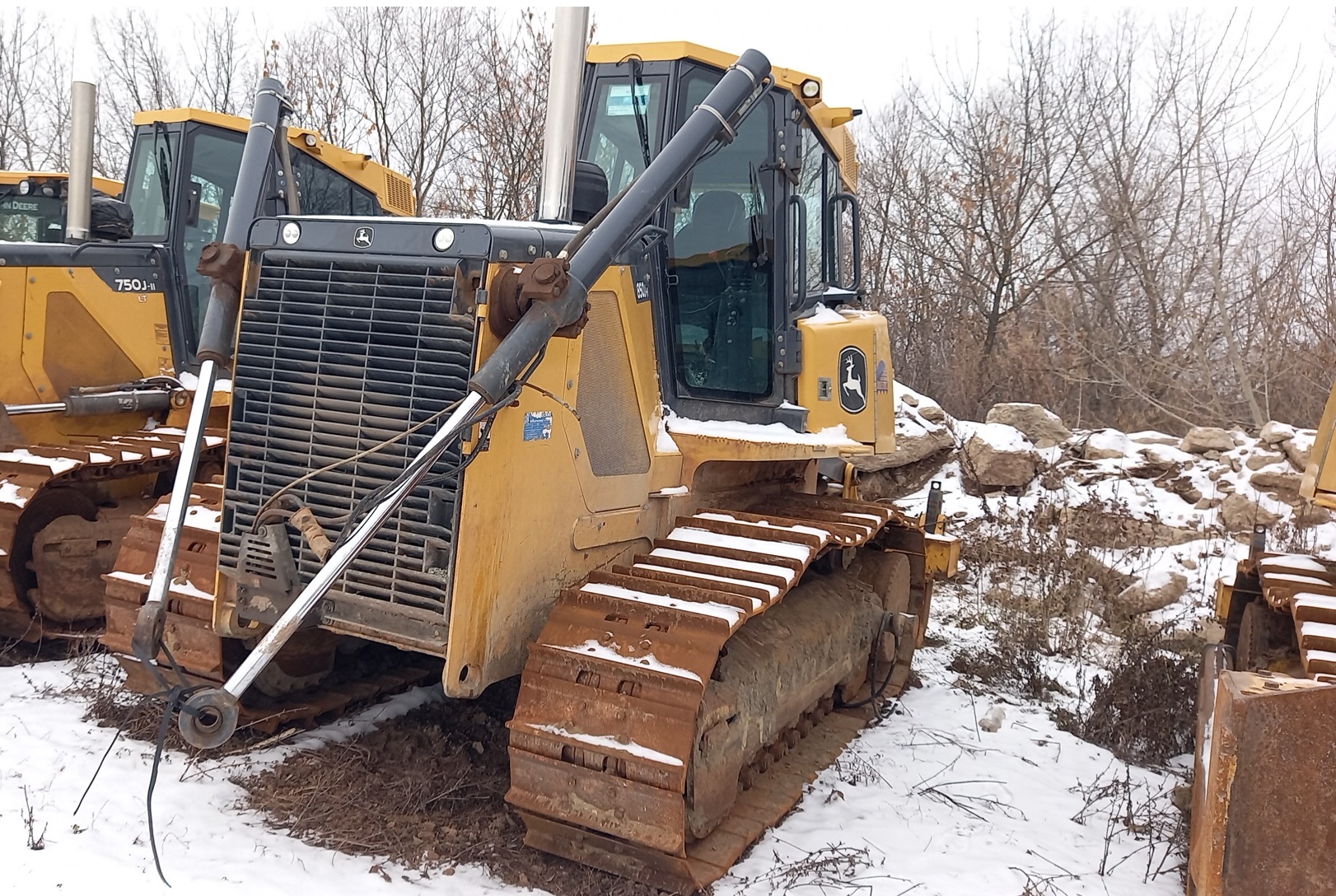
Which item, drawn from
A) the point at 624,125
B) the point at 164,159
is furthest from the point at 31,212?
the point at 624,125

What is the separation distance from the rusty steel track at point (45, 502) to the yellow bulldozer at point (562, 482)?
124 centimetres

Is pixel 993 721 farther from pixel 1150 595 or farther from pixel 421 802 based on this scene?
pixel 1150 595

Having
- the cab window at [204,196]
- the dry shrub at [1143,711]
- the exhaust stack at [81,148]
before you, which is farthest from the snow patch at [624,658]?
the cab window at [204,196]

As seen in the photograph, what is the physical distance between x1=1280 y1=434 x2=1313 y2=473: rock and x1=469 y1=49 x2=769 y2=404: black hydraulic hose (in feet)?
26.7

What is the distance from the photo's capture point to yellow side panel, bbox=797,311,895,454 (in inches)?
186

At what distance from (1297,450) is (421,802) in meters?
9.03

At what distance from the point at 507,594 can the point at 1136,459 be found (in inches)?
345

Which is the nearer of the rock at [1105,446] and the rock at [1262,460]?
the rock at [1262,460]

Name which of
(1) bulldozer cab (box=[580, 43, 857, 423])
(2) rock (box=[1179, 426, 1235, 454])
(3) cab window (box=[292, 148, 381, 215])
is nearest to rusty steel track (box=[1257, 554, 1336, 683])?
(1) bulldozer cab (box=[580, 43, 857, 423])

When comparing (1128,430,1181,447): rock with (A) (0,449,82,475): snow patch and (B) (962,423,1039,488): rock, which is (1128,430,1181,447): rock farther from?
(A) (0,449,82,475): snow patch

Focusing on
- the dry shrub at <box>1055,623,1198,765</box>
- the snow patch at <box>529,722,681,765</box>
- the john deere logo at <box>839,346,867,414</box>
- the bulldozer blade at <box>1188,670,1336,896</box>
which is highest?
the john deere logo at <box>839,346,867,414</box>

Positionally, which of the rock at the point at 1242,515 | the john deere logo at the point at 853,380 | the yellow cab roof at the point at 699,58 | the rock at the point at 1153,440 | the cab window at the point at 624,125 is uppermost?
the yellow cab roof at the point at 699,58

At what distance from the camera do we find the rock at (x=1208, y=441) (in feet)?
34.3

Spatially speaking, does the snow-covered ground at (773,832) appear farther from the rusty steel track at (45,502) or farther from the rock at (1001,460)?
the rock at (1001,460)
